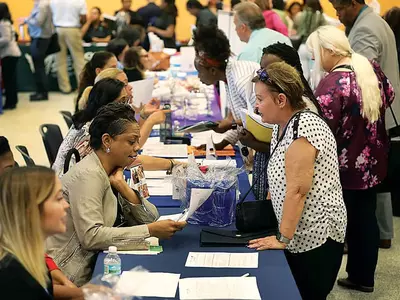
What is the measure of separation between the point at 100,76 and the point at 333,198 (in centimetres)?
225

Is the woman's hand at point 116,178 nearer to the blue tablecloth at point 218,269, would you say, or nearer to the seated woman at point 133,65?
the blue tablecloth at point 218,269

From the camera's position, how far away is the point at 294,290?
8.01 feet

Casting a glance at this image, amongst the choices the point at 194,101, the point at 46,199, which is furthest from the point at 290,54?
the point at 194,101

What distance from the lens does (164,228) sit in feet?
9.31

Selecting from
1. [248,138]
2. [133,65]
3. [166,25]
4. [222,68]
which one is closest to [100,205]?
[248,138]

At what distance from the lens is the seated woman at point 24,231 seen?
2.01 metres

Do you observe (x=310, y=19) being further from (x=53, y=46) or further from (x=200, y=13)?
(x=53, y=46)

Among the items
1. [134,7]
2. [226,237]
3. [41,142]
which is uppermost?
[226,237]

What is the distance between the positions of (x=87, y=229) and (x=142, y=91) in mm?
2698

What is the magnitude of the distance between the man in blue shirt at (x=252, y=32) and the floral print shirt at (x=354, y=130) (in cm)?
152

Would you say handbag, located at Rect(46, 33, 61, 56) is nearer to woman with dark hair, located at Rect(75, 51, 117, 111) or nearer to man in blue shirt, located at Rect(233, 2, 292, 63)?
A: woman with dark hair, located at Rect(75, 51, 117, 111)

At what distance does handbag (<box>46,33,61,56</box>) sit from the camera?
1068 cm

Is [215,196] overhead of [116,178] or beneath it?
beneath

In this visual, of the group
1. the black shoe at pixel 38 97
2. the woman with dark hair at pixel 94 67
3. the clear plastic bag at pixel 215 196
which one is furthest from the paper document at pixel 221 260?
the black shoe at pixel 38 97
